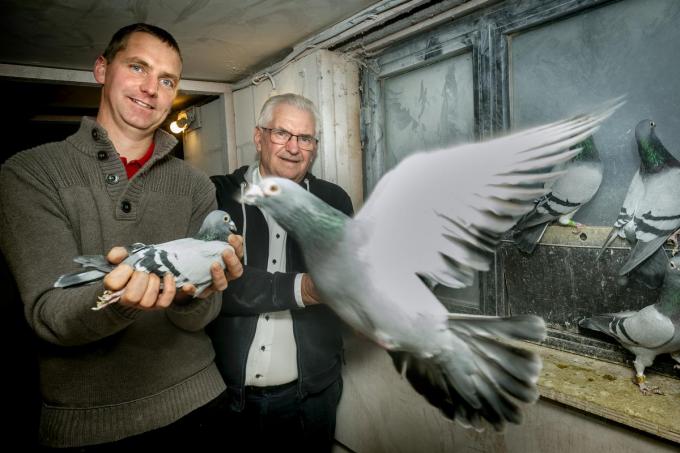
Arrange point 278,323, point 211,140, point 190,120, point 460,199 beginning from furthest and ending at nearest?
1. point 190,120
2. point 211,140
3. point 278,323
4. point 460,199

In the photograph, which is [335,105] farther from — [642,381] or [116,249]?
[642,381]

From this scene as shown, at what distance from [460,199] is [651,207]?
2.98ft

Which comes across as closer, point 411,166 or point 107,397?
point 411,166

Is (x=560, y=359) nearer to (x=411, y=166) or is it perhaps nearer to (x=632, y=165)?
(x=632, y=165)

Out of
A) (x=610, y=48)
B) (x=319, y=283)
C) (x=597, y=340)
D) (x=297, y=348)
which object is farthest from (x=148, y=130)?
(x=597, y=340)

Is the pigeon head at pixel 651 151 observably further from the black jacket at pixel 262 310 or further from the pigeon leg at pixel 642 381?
the black jacket at pixel 262 310

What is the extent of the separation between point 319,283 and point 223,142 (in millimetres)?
2491

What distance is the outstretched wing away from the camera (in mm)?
621

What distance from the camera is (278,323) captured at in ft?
4.64

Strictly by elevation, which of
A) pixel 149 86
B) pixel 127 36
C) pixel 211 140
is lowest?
pixel 149 86

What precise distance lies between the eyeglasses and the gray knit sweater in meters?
0.27

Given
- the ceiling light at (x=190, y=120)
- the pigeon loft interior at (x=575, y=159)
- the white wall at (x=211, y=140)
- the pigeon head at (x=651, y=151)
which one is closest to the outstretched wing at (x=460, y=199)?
the pigeon loft interior at (x=575, y=159)

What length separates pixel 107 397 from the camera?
42.6 inches

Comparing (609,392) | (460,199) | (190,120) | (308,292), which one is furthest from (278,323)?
(190,120)
